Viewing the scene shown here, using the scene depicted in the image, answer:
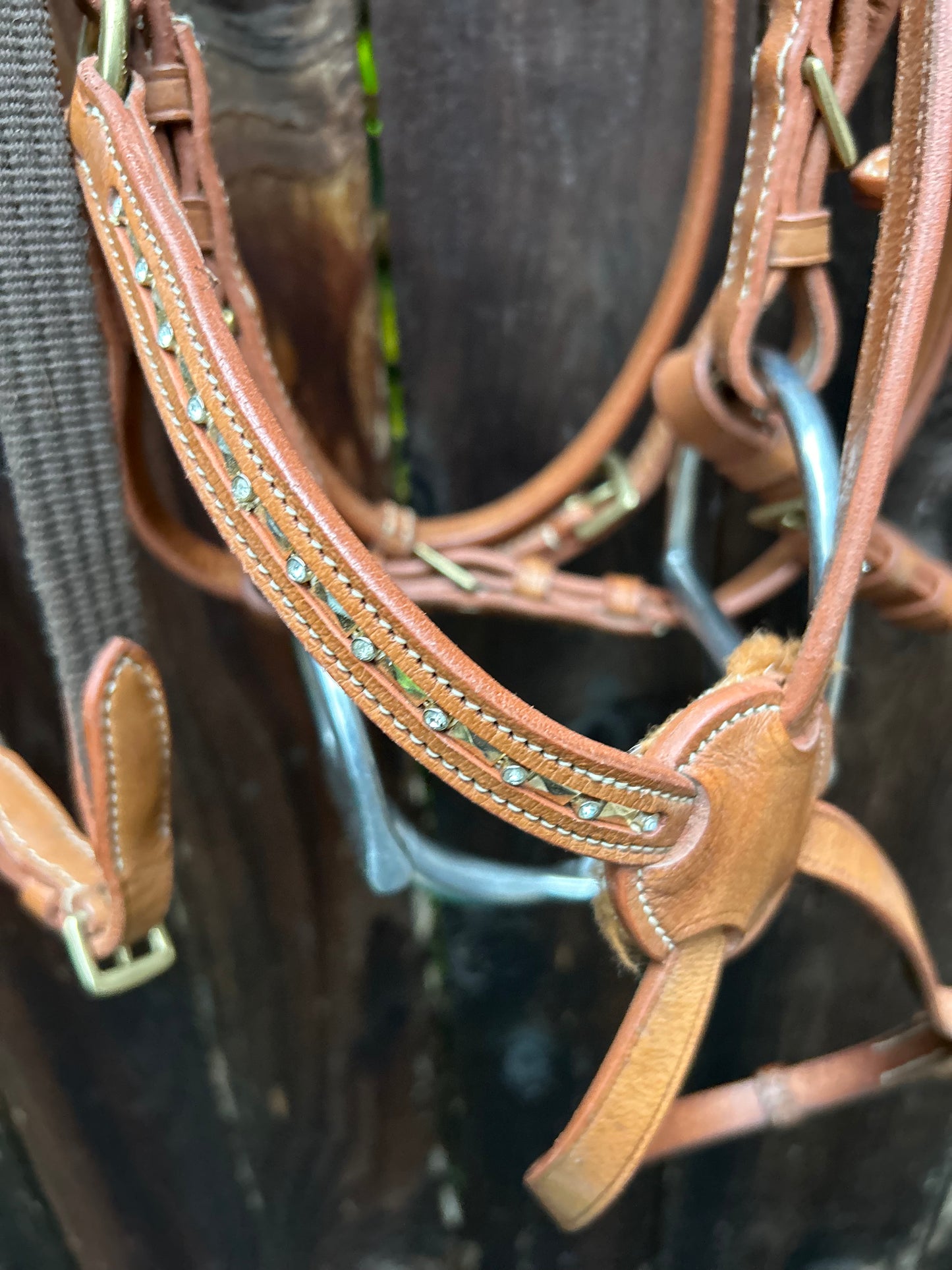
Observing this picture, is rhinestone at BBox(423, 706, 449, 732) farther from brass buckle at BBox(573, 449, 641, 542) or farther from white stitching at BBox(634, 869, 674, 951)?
brass buckle at BBox(573, 449, 641, 542)

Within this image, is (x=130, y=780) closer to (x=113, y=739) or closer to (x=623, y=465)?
(x=113, y=739)

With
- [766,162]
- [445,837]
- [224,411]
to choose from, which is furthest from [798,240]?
[445,837]

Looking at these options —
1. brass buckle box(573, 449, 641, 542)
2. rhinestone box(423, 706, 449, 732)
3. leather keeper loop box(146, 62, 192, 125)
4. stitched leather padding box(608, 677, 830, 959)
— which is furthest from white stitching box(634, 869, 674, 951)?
leather keeper loop box(146, 62, 192, 125)

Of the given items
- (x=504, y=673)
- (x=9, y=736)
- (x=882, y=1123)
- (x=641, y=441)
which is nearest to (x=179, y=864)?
(x=9, y=736)

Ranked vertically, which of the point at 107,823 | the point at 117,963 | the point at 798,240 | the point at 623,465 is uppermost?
the point at 798,240

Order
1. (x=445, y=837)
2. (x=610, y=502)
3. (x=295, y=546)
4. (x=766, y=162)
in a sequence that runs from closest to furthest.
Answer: (x=295, y=546) → (x=766, y=162) → (x=610, y=502) → (x=445, y=837)

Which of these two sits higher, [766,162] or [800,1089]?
[766,162]

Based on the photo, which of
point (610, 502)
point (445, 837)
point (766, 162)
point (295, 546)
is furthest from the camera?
point (445, 837)
